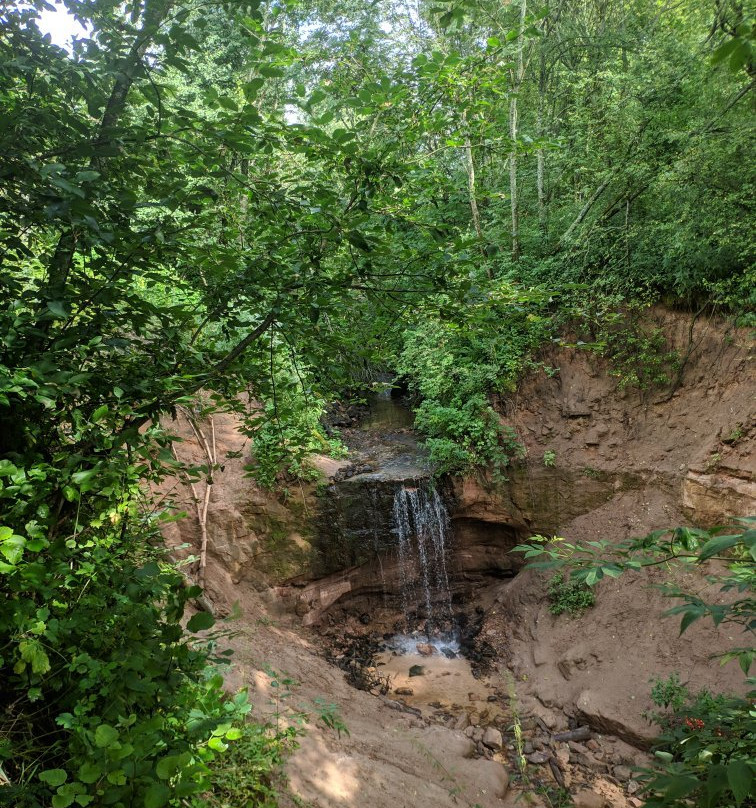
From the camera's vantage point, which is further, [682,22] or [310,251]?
[682,22]

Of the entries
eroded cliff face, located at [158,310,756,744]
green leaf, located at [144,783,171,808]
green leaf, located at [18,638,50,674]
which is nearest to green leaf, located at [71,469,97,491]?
green leaf, located at [18,638,50,674]

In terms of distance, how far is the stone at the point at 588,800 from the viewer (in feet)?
16.4

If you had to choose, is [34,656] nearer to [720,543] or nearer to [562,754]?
[720,543]

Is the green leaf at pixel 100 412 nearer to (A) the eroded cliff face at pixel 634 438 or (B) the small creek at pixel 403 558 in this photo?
(B) the small creek at pixel 403 558

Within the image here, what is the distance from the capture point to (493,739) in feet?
19.4

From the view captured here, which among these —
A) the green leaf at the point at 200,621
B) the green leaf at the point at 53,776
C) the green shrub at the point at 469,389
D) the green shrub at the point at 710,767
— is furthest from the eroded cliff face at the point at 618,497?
the green leaf at the point at 53,776

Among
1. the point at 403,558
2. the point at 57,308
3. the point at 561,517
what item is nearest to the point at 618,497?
the point at 561,517

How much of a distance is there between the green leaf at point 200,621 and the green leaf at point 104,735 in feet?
1.23

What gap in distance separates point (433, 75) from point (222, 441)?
647cm

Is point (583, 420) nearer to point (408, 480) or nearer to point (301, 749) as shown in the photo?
point (408, 480)

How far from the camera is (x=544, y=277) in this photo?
966 centimetres

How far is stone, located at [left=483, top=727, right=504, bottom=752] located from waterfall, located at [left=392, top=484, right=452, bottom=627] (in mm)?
2729

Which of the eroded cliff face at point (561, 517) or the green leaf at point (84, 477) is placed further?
the eroded cliff face at point (561, 517)

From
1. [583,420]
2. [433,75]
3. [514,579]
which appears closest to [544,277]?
[583,420]
